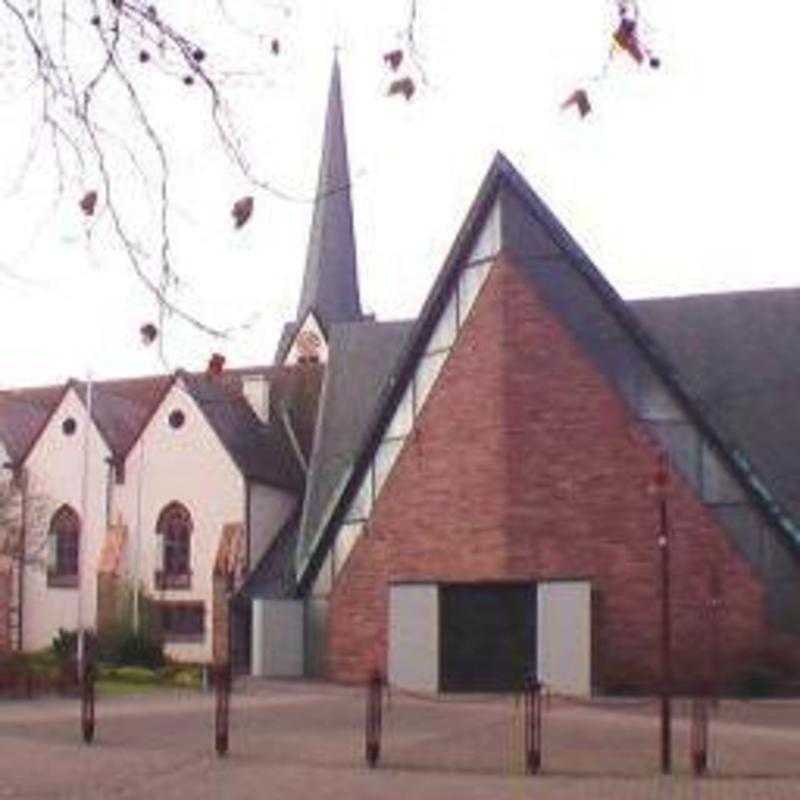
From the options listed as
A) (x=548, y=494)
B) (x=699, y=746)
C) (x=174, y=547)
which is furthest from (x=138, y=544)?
(x=699, y=746)

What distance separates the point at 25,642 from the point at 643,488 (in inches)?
1019

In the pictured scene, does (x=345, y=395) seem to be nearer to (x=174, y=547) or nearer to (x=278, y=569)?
(x=278, y=569)

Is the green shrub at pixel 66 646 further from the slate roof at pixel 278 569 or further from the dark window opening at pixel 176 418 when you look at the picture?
the dark window opening at pixel 176 418

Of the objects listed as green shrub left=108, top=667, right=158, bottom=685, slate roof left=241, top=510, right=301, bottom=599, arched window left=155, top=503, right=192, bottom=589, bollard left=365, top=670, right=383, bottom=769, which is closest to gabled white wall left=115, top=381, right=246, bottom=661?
arched window left=155, top=503, right=192, bottom=589

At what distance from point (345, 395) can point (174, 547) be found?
30.4 feet

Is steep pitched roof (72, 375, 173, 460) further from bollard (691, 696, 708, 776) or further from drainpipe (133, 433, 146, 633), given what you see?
bollard (691, 696, 708, 776)

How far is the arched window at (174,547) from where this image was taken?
181ft

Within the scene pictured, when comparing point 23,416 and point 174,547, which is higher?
point 23,416

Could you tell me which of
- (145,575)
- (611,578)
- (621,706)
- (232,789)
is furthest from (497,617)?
(232,789)

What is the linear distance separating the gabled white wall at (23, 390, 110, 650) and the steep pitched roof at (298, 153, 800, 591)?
1746 cm

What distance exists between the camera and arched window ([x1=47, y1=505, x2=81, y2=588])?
57594 millimetres

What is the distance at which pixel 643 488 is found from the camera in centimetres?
3875

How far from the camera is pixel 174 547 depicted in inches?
2196

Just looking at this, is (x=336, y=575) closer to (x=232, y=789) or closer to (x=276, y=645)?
(x=276, y=645)
